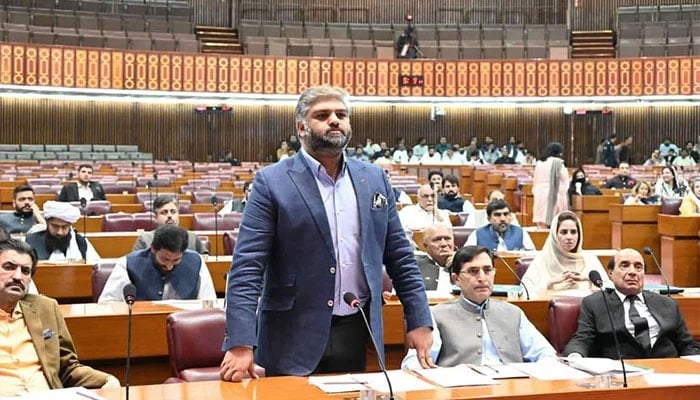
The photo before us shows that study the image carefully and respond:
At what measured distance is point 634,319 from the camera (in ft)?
15.5

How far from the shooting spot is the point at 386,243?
341cm

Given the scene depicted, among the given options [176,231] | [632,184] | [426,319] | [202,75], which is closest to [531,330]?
[426,319]

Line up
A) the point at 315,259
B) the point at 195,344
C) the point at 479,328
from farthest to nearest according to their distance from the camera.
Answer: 1. the point at 479,328
2. the point at 195,344
3. the point at 315,259

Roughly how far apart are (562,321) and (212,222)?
5.05 meters

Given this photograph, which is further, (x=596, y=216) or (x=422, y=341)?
A: (x=596, y=216)

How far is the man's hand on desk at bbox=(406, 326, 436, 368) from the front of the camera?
329 cm

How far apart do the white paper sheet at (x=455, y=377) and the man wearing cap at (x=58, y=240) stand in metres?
4.12

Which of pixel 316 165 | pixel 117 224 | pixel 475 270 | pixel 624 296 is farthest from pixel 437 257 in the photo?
pixel 117 224

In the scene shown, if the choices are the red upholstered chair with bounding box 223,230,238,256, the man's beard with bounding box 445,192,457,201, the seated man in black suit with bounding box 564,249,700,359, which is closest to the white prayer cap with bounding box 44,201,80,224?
the red upholstered chair with bounding box 223,230,238,256

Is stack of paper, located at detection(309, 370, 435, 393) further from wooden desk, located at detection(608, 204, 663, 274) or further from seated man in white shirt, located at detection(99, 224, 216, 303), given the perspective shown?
wooden desk, located at detection(608, 204, 663, 274)

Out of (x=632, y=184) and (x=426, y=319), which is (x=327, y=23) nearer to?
(x=632, y=184)

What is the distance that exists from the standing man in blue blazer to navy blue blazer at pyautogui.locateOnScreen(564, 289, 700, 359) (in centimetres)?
141

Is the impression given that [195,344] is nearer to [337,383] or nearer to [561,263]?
[337,383]

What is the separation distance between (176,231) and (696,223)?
20.1 feet
